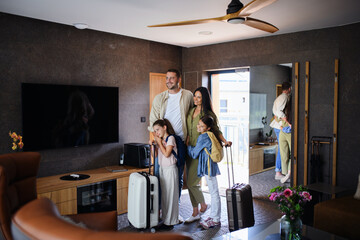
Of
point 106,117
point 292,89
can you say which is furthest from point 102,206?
point 292,89

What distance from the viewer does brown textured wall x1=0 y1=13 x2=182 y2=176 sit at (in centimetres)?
354

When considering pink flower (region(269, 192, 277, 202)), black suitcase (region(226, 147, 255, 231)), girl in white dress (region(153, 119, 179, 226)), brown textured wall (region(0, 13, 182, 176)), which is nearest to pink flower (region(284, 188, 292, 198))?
pink flower (region(269, 192, 277, 202))

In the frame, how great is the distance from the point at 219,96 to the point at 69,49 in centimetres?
269

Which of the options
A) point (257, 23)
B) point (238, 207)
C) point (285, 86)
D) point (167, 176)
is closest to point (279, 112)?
point (285, 86)

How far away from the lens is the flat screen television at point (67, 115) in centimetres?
363

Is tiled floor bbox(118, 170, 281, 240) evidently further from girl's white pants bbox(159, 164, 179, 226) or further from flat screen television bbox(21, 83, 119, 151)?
flat screen television bbox(21, 83, 119, 151)

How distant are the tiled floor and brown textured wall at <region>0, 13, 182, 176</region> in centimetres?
108

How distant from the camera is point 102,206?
4.02 metres

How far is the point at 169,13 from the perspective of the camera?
3.39 m

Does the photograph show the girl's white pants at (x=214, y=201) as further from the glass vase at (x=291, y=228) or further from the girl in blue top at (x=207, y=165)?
the glass vase at (x=291, y=228)

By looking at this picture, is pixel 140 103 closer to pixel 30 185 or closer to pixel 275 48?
pixel 275 48

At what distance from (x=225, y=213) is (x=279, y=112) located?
64.2 inches

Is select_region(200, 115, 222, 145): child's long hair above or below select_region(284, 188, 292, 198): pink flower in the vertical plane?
above

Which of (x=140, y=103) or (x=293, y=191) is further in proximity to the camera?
(x=140, y=103)
